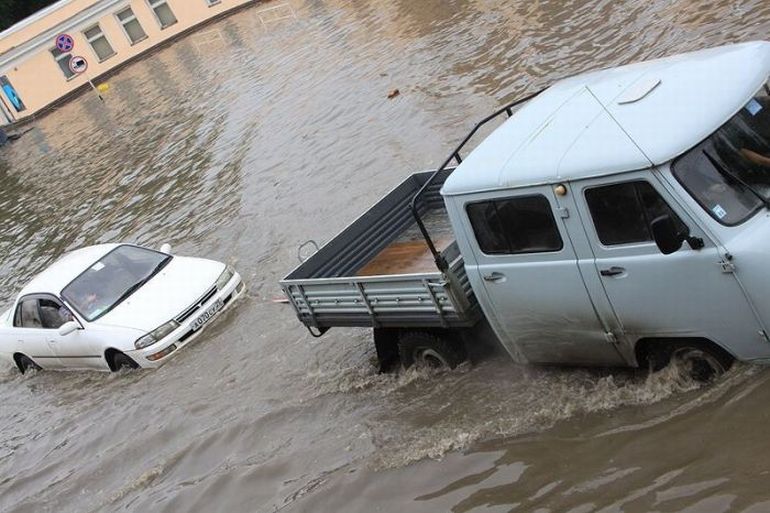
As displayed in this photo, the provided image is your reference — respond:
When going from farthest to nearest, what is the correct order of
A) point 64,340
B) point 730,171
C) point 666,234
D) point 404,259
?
point 64,340 → point 404,259 → point 730,171 → point 666,234

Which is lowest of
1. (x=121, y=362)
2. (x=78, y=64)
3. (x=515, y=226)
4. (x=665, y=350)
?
(x=665, y=350)

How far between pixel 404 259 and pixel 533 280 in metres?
2.20

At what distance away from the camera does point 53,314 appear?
41.8 ft

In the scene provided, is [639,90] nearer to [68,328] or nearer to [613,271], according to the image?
[613,271]

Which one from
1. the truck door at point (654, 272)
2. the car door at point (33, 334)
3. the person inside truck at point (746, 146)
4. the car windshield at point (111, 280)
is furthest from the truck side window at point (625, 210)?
the car door at point (33, 334)

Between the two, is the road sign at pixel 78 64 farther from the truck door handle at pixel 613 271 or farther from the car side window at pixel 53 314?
the truck door handle at pixel 613 271

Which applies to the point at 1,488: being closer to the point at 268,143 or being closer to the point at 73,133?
the point at 268,143

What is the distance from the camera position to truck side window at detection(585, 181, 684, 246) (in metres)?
5.88

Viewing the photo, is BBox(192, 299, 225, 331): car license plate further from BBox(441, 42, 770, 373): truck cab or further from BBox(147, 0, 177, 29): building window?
BBox(147, 0, 177, 29): building window

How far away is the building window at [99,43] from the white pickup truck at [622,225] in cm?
4089

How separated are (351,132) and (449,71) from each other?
9.15ft

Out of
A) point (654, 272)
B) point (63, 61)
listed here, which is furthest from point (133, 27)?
point (654, 272)

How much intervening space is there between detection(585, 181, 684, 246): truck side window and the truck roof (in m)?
0.17

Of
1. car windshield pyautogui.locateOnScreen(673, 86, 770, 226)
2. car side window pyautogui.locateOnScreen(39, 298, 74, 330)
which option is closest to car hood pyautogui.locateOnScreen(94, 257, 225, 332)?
car side window pyautogui.locateOnScreen(39, 298, 74, 330)
